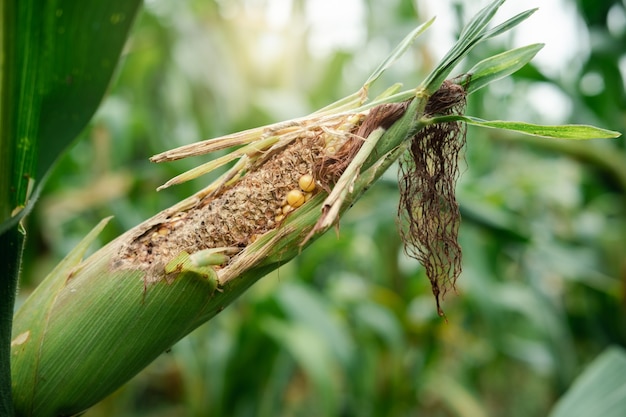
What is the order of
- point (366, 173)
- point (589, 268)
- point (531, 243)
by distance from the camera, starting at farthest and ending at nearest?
point (589, 268) < point (531, 243) < point (366, 173)

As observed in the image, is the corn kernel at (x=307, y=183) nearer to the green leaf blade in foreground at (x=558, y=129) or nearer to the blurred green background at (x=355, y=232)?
the green leaf blade in foreground at (x=558, y=129)

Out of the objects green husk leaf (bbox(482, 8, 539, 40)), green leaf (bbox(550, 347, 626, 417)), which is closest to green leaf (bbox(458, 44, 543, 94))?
green husk leaf (bbox(482, 8, 539, 40))

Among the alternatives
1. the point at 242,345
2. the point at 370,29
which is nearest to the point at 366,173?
the point at 242,345

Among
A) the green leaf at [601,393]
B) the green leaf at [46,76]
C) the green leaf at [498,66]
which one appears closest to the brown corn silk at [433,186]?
the green leaf at [498,66]

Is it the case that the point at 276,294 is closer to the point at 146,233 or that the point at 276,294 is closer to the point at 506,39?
the point at 146,233

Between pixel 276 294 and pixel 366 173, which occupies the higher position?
pixel 366 173

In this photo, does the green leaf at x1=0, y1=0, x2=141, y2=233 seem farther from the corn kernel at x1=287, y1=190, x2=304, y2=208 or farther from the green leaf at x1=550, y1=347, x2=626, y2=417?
the green leaf at x1=550, y1=347, x2=626, y2=417
